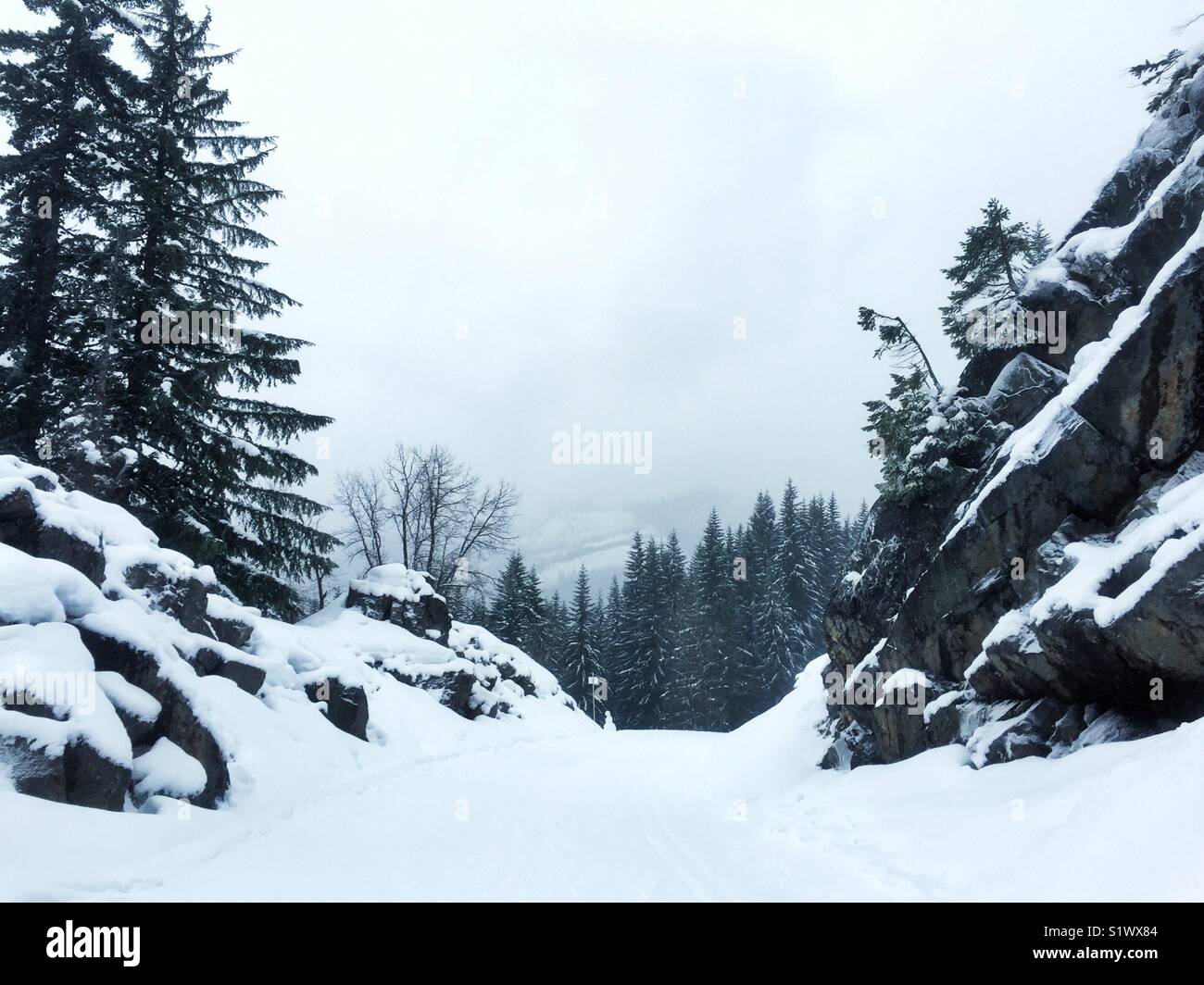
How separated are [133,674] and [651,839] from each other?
24.8ft

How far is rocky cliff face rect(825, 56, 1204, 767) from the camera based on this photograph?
8.49 metres

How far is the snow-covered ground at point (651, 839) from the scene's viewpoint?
5.85 meters

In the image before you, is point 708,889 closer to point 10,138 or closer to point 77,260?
point 77,260

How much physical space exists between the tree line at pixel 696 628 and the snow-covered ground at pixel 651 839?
37805mm

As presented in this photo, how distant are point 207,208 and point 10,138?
4.97m

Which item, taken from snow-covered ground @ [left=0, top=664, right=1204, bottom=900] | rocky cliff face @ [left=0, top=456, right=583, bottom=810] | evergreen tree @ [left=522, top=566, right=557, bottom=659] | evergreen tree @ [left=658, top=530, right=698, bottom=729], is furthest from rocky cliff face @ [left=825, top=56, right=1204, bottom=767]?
evergreen tree @ [left=522, top=566, right=557, bottom=659]

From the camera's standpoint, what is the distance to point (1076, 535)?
1079cm

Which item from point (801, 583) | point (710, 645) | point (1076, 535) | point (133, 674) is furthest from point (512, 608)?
point (1076, 535)

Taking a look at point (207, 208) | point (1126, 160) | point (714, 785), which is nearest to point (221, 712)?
point (714, 785)

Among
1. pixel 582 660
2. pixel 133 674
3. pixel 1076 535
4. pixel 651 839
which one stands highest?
pixel 1076 535

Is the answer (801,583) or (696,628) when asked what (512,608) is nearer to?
(696,628)

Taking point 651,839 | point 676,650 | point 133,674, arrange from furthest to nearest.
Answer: point 676,650 < point 133,674 < point 651,839
